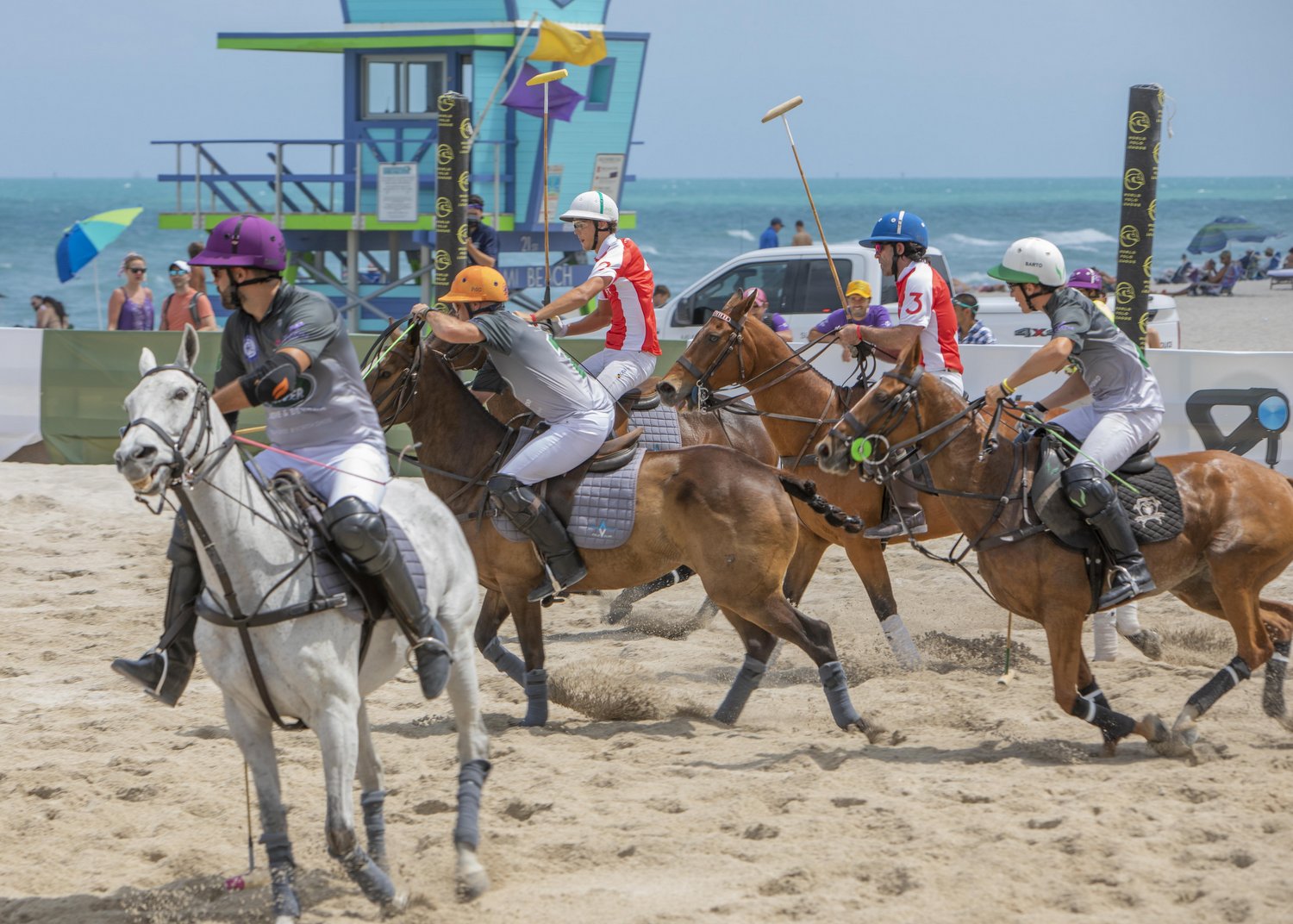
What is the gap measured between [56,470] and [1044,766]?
1105cm

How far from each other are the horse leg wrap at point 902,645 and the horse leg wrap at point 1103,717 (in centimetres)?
198

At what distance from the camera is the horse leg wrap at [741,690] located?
766 centimetres

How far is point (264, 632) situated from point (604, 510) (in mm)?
2789

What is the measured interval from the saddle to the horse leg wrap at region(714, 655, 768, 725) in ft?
5.35

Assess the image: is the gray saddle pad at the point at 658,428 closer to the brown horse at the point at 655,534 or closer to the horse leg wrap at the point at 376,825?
the brown horse at the point at 655,534

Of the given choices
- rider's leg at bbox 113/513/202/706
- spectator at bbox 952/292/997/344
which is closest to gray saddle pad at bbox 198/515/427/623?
rider's leg at bbox 113/513/202/706

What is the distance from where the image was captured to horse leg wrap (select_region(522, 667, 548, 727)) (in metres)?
7.66

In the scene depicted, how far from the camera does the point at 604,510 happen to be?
24.4 feet

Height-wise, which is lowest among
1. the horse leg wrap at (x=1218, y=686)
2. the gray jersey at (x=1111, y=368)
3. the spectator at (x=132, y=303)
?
the horse leg wrap at (x=1218, y=686)

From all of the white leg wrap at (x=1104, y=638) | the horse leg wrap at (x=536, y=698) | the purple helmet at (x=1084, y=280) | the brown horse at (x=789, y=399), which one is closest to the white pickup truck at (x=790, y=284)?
the purple helmet at (x=1084, y=280)

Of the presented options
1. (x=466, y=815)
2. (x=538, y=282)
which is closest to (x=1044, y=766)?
(x=466, y=815)

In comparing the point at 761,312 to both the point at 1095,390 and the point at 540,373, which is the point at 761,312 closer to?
the point at 540,373

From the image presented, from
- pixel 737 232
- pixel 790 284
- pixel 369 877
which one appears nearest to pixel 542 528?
pixel 369 877

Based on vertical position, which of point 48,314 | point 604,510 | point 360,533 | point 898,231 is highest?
point 898,231
